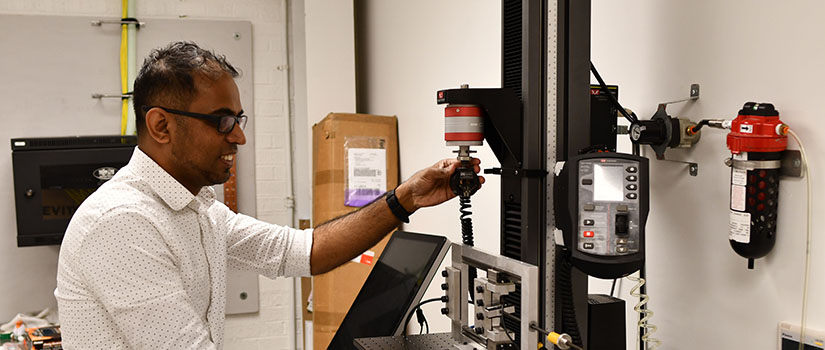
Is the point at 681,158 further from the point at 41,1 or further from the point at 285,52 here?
the point at 41,1

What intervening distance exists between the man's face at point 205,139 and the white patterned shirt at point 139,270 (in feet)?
0.19

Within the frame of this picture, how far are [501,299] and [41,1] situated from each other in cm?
354

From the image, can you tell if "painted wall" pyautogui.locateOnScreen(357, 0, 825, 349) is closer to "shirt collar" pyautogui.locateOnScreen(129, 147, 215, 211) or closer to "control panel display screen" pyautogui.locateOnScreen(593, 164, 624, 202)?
"control panel display screen" pyautogui.locateOnScreen(593, 164, 624, 202)

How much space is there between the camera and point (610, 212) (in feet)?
4.58

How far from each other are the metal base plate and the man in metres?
0.38

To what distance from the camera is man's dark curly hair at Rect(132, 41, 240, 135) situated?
167cm

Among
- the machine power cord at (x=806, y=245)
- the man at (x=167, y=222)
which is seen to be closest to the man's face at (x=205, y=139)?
the man at (x=167, y=222)

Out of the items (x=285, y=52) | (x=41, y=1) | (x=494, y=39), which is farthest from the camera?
(x=285, y=52)

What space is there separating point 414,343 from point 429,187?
17.5 inches

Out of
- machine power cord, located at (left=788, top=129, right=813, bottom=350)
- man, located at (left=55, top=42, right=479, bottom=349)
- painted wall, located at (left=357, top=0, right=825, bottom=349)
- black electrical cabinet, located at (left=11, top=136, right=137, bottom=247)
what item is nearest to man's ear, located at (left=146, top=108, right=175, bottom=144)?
man, located at (left=55, top=42, right=479, bottom=349)

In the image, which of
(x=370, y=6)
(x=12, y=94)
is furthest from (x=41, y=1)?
(x=370, y=6)

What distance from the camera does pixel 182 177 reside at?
1727mm

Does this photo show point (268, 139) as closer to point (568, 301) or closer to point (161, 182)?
point (161, 182)

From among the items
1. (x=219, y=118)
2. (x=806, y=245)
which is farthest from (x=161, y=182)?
(x=806, y=245)
